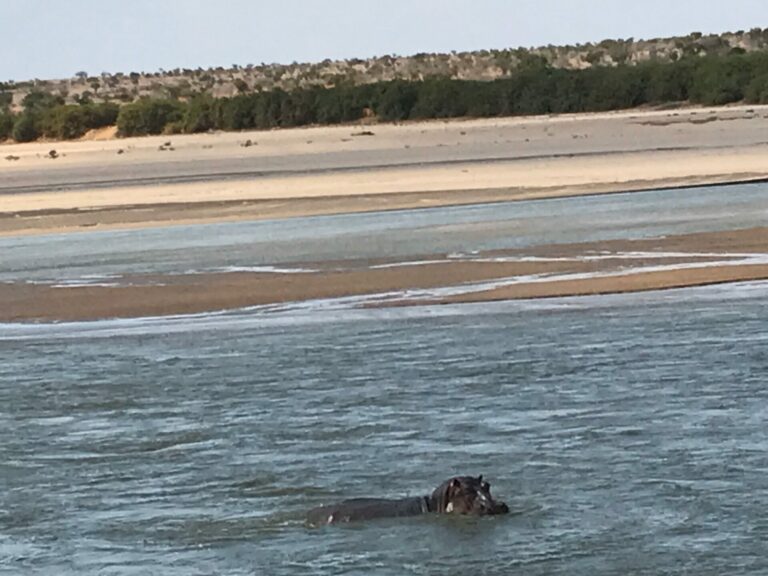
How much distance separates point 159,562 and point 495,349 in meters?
5.93

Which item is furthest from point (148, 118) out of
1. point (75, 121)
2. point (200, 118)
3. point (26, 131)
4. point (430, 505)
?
point (430, 505)

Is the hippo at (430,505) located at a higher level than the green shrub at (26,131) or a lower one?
higher

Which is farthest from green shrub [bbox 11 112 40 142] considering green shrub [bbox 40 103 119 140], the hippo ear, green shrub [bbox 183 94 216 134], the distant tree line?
the hippo ear

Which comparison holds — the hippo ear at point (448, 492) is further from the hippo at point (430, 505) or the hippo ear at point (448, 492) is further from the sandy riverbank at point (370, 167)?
the sandy riverbank at point (370, 167)

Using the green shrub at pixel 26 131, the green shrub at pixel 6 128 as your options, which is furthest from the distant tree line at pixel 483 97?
the green shrub at pixel 6 128

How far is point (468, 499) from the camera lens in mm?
9578

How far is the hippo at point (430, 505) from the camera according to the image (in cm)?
959

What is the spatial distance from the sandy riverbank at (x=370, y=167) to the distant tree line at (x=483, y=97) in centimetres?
222

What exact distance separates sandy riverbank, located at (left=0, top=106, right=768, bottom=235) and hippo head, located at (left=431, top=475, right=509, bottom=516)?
69.8 feet

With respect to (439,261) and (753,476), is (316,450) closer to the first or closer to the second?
(753,476)

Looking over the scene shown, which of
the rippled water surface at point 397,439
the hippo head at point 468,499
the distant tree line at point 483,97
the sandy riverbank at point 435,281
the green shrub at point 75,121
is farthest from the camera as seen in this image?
the green shrub at point 75,121

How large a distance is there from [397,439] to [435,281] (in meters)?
8.29

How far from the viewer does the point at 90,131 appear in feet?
230

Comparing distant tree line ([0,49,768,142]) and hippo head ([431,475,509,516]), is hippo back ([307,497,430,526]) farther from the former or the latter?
distant tree line ([0,49,768,142])
